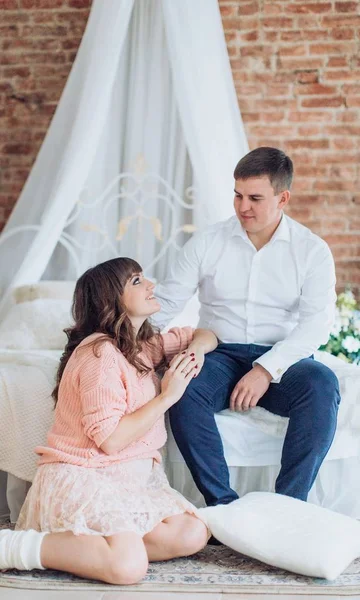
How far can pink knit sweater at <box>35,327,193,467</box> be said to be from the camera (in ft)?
8.06

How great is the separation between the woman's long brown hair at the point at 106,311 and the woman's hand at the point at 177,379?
8cm

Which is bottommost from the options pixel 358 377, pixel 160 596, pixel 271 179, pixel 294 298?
pixel 160 596

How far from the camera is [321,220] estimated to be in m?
4.88

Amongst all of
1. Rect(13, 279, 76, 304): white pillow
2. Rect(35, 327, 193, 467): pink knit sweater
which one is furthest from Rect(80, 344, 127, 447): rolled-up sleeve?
Rect(13, 279, 76, 304): white pillow

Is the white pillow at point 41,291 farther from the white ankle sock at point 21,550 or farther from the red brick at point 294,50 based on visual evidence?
the white ankle sock at point 21,550

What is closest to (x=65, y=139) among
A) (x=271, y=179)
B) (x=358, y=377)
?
(x=271, y=179)

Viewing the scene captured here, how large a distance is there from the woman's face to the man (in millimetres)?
291

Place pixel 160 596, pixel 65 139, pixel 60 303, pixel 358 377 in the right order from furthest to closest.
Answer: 1. pixel 65 139
2. pixel 60 303
3. pixel 358 377
4. pixel 160 596

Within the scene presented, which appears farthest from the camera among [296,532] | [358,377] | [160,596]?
[358,377]

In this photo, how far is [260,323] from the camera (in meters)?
3.08

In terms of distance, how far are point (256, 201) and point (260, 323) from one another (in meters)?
0.41

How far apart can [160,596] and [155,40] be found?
9.86ft

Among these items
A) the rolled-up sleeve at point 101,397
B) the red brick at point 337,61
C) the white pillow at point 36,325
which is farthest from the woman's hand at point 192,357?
the red brick at point 337,61

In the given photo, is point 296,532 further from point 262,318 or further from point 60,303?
point 60,303
